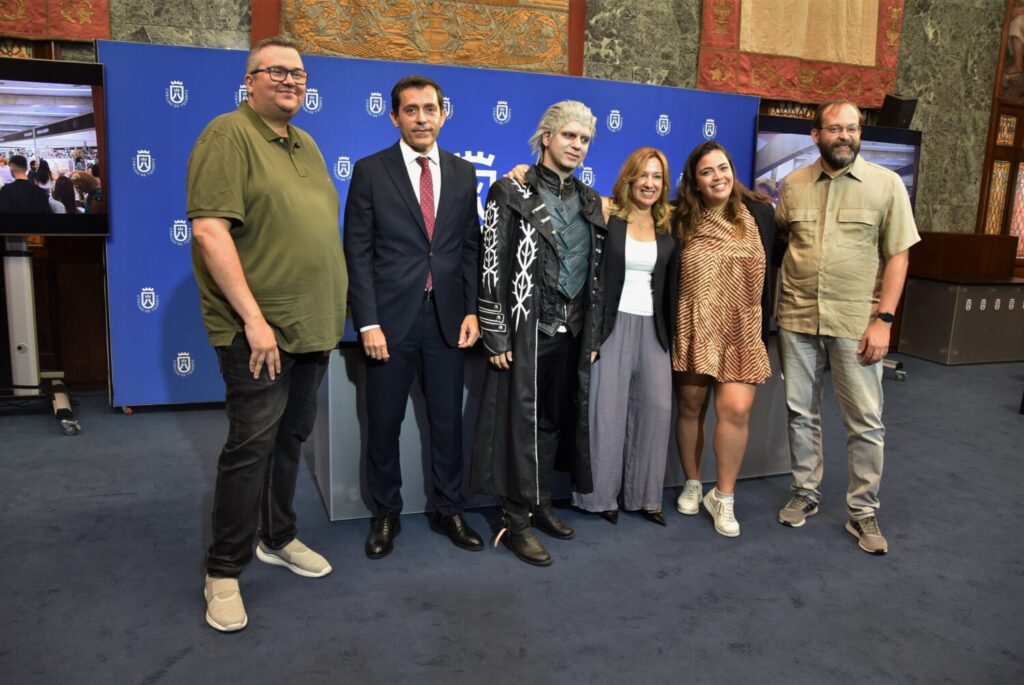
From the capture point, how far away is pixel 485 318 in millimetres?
2564

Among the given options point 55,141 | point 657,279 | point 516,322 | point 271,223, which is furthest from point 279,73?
point 55,141

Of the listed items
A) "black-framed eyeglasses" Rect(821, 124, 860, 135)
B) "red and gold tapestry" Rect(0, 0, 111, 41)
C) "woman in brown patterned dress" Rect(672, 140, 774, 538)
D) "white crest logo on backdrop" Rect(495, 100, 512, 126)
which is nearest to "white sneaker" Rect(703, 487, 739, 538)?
"woman in brown patterned dress" Rect(672, 140, 774, 538)

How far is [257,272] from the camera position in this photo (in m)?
2.07

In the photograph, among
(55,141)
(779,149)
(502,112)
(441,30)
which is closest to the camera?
(55,141)

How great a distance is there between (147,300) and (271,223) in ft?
8.08

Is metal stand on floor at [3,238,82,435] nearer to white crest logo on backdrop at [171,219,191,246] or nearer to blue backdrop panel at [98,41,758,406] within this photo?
blue backdrop panel at [98,41,758,406]

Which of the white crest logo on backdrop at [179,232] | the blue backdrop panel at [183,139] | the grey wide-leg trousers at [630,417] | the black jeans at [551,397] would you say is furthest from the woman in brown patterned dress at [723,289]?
the white crest logo on backdrop at [179,232]

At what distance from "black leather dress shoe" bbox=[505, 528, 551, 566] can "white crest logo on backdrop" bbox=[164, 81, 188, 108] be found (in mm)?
2835

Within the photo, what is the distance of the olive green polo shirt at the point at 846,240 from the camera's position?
275 cm

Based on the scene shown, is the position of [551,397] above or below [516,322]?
below

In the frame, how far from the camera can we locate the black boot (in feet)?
8.71

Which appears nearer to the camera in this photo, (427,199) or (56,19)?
(427,199)

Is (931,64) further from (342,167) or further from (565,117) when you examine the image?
(565,117)

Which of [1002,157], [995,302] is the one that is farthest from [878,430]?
[1002,157]
